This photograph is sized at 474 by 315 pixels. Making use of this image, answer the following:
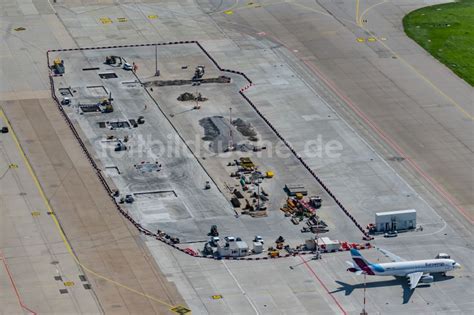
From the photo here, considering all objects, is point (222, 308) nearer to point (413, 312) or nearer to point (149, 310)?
point (149, 310)

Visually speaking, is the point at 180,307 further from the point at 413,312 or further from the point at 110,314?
the point at 413,312

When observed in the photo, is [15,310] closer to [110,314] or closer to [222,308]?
[110,314]

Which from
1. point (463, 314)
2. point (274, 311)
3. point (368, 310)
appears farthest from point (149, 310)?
point (463, 314)

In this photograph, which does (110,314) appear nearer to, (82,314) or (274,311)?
(82,314)

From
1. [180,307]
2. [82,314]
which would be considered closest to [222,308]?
[180,307]

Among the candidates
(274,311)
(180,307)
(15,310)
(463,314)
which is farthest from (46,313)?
(463,314)

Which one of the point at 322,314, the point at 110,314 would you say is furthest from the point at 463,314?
the point at 110,314
